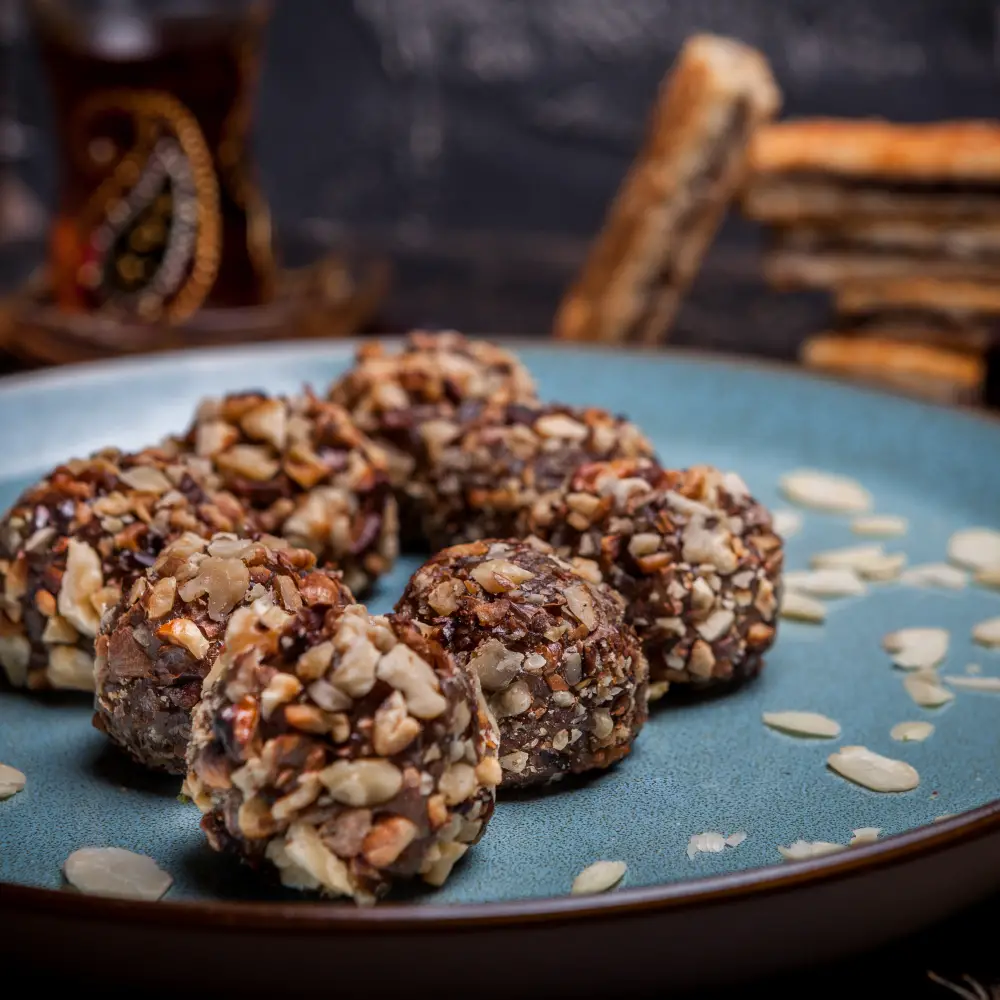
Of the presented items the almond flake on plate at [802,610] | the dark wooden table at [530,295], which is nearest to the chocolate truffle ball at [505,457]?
the almond flake on plate at [802,610]

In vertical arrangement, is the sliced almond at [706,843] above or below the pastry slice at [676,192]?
below

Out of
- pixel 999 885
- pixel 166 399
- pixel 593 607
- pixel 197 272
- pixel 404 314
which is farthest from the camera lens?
pixel 404 314

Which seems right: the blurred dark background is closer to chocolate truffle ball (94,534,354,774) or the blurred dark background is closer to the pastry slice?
the pastry slice

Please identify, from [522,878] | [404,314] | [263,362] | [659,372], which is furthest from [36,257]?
[522,878]

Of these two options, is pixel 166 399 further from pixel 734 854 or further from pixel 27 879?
pixel 734 854

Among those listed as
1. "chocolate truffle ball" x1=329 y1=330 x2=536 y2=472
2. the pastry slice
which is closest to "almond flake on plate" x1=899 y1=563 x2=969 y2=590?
"chocolate truffle ball" x1=329 y1=330 x2=536 y2=472

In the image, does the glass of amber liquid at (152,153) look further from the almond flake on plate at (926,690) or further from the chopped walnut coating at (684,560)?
the almond flake on plate at (926,690)

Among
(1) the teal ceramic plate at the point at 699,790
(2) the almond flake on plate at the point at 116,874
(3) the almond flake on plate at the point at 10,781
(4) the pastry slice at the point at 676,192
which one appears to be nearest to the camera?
(1) the teal ceramic plate at the point at 699,790
